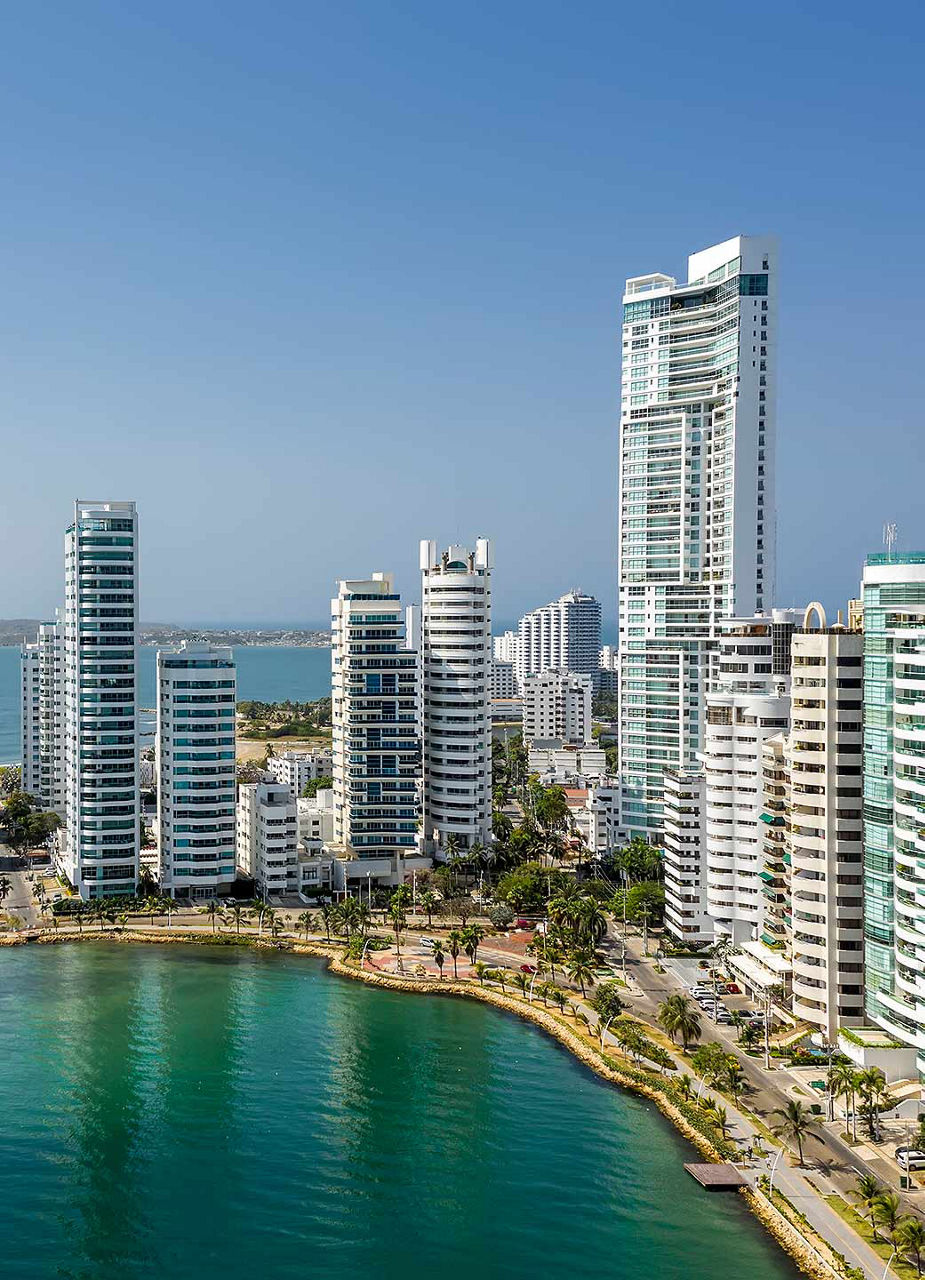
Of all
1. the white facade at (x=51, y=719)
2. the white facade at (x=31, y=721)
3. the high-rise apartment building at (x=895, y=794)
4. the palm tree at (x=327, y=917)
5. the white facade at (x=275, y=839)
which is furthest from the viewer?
the white facade at (x=31, y=721)

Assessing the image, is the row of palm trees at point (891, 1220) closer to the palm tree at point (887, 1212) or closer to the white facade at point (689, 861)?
the palm tree at point (887, 1212)

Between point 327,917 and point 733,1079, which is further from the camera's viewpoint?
point 327,917

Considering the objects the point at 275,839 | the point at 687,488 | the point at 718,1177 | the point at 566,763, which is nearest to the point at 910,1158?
the point at 718,1177

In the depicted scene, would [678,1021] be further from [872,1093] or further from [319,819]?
[319,819]

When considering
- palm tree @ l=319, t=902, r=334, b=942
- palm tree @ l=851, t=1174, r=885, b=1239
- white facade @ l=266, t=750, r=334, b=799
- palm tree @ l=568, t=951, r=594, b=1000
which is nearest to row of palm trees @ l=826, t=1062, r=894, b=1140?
palm tree @ l=851, t=1174, r=885, b=1239

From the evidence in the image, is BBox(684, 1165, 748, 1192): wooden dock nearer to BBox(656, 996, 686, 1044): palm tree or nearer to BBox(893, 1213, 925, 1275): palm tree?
BBox(893, 1213, 925, 1275): palm tree

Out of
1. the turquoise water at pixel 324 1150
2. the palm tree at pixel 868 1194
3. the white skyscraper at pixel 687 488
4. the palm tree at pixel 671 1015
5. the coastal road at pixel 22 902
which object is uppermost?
the white skyscraper at pixel 687 488

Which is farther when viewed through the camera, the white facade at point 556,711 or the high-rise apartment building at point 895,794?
the white facade at point 556,711

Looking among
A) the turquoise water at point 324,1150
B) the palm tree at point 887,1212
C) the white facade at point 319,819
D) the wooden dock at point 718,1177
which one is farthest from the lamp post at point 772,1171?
the white facade at point 319,819
